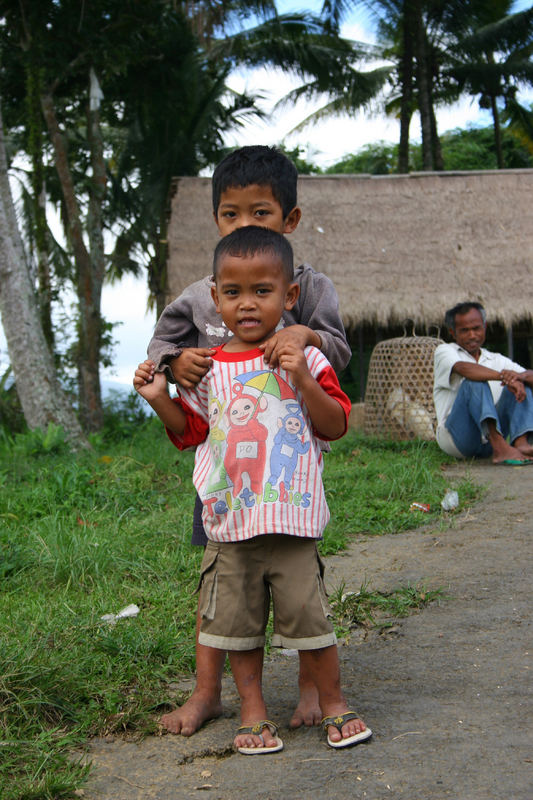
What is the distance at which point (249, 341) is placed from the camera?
194 cm

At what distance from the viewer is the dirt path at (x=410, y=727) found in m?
1.63

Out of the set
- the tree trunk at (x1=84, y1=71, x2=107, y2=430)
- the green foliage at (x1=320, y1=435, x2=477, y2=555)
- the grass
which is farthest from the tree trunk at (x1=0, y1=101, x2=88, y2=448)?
the tree trunk at (x1=84, y1=71, x2=107, y2=430)

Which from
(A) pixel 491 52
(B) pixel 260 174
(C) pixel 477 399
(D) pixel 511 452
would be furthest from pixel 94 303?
(A) pixel 491 52

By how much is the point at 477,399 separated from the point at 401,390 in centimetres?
211

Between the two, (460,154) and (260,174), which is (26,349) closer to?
(260,174)

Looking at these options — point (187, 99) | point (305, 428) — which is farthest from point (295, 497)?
point (187, 99)

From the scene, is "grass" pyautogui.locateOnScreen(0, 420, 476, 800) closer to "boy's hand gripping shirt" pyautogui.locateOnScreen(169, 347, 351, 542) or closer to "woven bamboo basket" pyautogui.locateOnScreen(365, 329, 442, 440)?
"boy's hand gripping shirt" pyautogui.locateOnScreen(169, 347, 351, 542)

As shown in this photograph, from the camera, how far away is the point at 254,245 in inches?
72.9

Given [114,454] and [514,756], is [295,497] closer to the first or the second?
[514,756]

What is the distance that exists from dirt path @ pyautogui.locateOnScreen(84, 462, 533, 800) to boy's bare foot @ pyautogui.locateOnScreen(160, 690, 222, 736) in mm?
26

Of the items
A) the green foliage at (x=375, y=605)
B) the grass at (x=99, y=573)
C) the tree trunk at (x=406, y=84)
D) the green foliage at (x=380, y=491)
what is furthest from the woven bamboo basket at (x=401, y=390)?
the tree trunk at (x=406, y=84)

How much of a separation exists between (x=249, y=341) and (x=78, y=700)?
41.8 inches

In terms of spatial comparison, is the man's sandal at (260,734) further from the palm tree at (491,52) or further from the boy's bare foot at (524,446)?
the palm tree at (491,52)

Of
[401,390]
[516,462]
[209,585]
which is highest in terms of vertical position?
[209,585]
